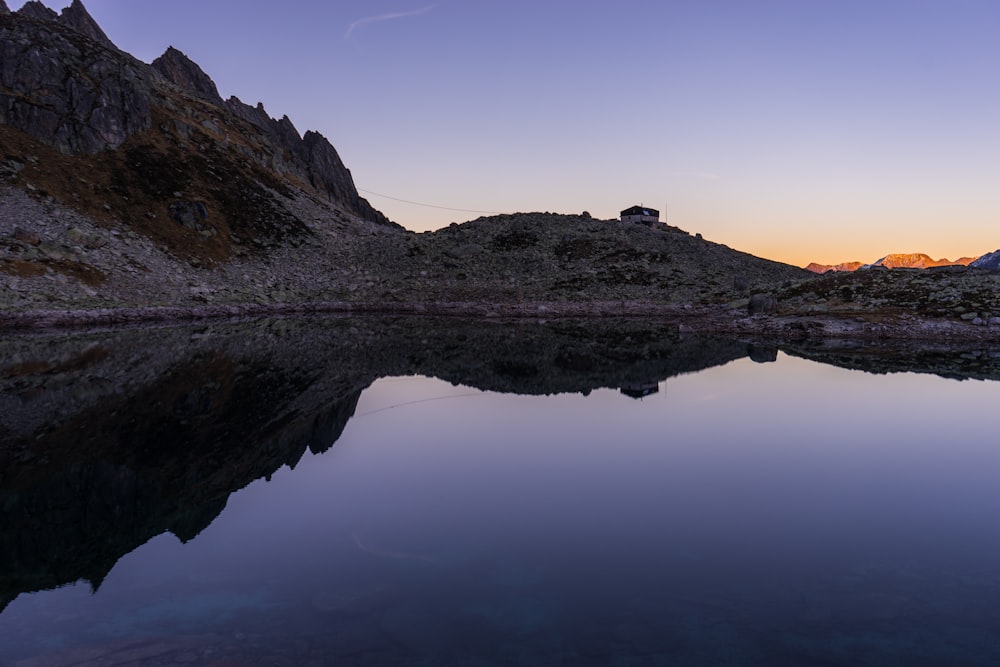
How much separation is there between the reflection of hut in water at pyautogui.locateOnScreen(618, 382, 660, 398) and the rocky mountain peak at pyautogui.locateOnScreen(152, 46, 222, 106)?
548ft

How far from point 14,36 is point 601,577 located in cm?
12510

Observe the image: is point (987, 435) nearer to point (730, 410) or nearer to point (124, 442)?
point (730, 410)

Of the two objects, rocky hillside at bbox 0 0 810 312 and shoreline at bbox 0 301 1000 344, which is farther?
rocky hillside at bbox 0 0 810 312

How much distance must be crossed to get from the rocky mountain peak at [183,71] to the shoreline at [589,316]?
112613mm

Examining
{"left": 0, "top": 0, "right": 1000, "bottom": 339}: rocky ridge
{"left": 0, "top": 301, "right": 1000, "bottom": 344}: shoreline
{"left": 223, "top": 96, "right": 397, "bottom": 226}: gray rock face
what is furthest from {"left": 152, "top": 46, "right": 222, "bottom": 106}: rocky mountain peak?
{"left": 0, "top": 301, "right": 1000, "bottom": 344}: shoreline

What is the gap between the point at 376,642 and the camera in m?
8.02

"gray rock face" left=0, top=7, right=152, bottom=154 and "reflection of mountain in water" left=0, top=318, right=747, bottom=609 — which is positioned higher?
"gray rock face" left=0, top=7, right=152, bottom=154

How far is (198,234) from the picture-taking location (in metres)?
90.6

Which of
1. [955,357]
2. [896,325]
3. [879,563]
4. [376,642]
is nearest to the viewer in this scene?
[376,642]

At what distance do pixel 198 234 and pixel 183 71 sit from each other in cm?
10013

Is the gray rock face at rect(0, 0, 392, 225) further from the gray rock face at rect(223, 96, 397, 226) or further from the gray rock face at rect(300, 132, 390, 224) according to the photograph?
the gray rock face at rect(300, 132, 390, 224)

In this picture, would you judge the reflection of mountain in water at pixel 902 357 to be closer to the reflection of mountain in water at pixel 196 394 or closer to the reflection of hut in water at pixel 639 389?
the reflection of mountain in water at pixel 196 394

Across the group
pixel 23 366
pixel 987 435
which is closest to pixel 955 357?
pixel 987 435

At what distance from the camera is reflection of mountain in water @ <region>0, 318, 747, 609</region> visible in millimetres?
12375
